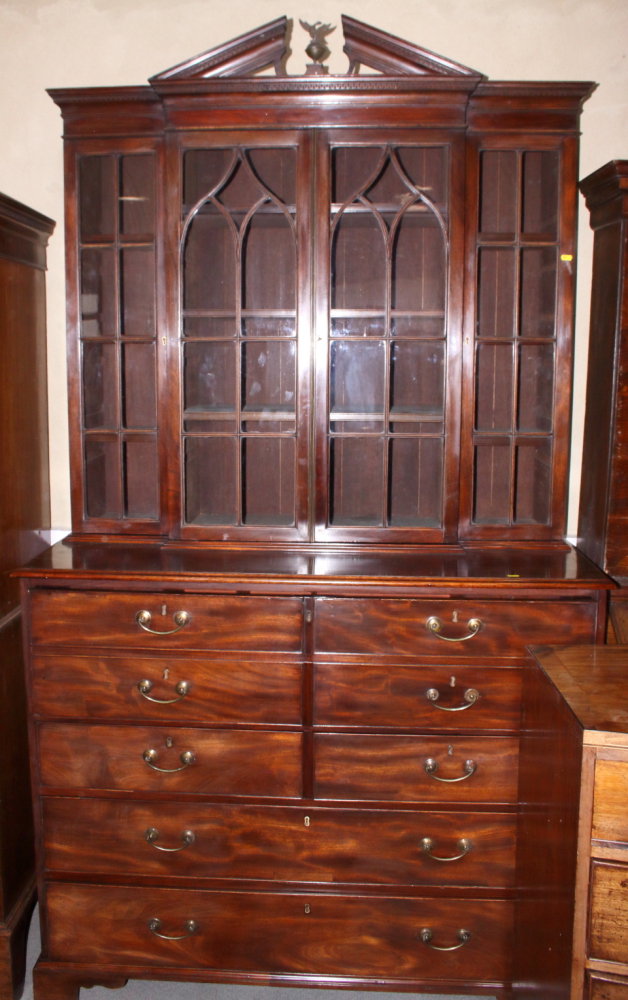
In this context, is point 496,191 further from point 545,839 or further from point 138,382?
point 545,839

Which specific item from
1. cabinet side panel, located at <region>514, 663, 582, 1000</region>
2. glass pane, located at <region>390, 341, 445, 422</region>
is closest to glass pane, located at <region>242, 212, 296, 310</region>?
glass pane, located at <region>390, 341, 445, 422</region>

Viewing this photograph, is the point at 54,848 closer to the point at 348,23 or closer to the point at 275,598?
the point at 275,598

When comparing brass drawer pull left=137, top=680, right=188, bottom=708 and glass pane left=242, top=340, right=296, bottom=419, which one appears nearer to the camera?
brass drawer pull left=137, top=680, right=188, bottom=708

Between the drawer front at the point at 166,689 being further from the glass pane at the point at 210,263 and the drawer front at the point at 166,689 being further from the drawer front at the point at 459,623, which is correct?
the glass pane at the point at 210,263

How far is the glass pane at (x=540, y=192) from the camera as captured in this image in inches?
86.9

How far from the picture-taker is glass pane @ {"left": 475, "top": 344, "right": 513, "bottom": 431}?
242 centimetres

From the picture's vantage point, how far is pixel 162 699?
207 cm

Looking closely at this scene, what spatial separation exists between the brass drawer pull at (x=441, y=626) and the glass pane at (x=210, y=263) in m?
1.07

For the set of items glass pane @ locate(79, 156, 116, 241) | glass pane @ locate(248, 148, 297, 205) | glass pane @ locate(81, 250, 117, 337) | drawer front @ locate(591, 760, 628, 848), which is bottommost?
drawer front @ locate(591, 760, 628, 848)

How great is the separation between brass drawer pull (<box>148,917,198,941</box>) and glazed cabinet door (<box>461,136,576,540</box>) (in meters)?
1.25

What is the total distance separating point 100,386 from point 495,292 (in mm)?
1204

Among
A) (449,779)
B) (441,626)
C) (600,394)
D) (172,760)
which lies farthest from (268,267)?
(449,779)

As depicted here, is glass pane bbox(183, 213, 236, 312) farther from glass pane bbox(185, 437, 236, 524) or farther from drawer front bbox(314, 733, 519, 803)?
drawer front bbox(314, 733, 519, 803)

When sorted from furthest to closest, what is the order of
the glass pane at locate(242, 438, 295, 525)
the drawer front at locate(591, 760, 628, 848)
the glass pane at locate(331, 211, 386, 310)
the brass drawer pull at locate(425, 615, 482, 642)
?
the glass pane at locate(242, 438, 295, 525), the glass pane at locate(331, 211, 386, 310), the brass drawer pull at locate(425, 615, 482, 642), the drawer front at locate(591, 760, 628, 848)
